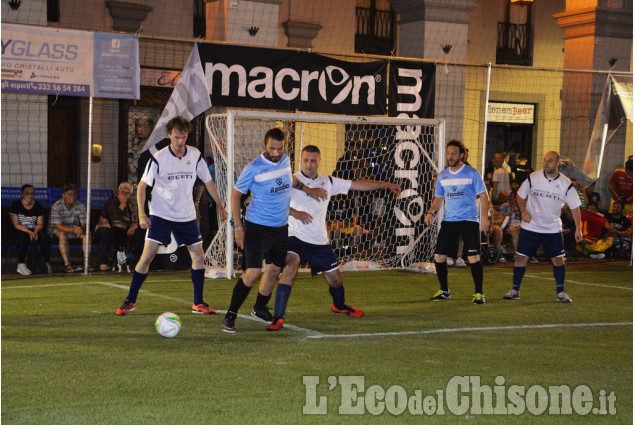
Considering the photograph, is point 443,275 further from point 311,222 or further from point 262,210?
point 262,210

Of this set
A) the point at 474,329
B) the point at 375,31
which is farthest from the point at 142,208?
the point at 375,31

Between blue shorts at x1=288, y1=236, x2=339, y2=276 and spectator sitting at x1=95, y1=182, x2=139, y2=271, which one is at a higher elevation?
blue shorts at x1=288, y1=236, x2=339, y2=276

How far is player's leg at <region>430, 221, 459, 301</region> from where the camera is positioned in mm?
12172

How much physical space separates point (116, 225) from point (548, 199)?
6954 mm

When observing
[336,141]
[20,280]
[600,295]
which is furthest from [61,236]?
[600,295]

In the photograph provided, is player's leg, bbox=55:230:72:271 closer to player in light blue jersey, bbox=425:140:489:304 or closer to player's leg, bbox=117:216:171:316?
player's leg, bbox=117:216:171:316

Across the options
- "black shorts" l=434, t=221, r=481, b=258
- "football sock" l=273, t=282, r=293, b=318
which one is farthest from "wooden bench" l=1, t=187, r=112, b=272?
"football sock" l=273, t=282, r=293, b=318

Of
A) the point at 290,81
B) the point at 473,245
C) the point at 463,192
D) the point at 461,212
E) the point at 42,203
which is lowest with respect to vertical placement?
the point at 42,203

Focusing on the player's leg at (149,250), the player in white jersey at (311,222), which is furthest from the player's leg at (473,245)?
the player's leg at (149,250)

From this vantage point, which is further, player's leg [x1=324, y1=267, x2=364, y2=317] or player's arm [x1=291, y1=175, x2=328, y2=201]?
player's leg [x1=324, y1=267, x2=364, y2=317]

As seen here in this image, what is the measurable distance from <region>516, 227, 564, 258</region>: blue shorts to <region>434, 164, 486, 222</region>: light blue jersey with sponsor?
0.82m

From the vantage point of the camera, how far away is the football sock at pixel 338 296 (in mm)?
10539

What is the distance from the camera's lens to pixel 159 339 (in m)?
8.82

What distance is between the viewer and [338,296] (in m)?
10.6
